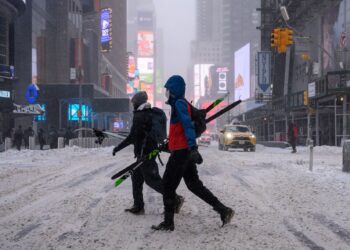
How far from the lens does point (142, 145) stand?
231 inches

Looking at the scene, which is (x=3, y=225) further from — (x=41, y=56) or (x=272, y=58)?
(x=272, y=58)

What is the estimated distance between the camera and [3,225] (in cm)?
536

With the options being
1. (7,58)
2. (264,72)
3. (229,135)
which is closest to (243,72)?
(264,72)

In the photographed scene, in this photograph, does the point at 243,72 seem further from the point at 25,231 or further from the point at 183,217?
the point at 25,231

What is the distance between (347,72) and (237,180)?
2213 centimetres

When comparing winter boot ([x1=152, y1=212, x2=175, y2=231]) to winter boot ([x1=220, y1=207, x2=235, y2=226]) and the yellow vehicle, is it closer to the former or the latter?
winter boot ([x1=220, y1=207, x2=235, y2=226])

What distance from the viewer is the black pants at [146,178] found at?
5.84 meters

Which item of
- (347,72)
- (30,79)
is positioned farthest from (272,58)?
(30,79)

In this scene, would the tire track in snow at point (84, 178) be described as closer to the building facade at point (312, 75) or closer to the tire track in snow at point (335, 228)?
the tire track in snow at point (335, 228)

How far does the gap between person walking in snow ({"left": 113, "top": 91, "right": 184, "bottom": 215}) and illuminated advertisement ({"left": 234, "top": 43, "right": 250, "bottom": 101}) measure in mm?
100571

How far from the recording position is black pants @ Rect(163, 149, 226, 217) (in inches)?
194

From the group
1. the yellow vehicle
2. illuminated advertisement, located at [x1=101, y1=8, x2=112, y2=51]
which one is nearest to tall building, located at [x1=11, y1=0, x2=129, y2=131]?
illuminated advertisement, located at [x1=101, y1=8, x2=112, y2=51]

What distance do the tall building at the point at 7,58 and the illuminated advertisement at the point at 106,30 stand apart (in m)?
32.9

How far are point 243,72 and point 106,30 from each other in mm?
47788
